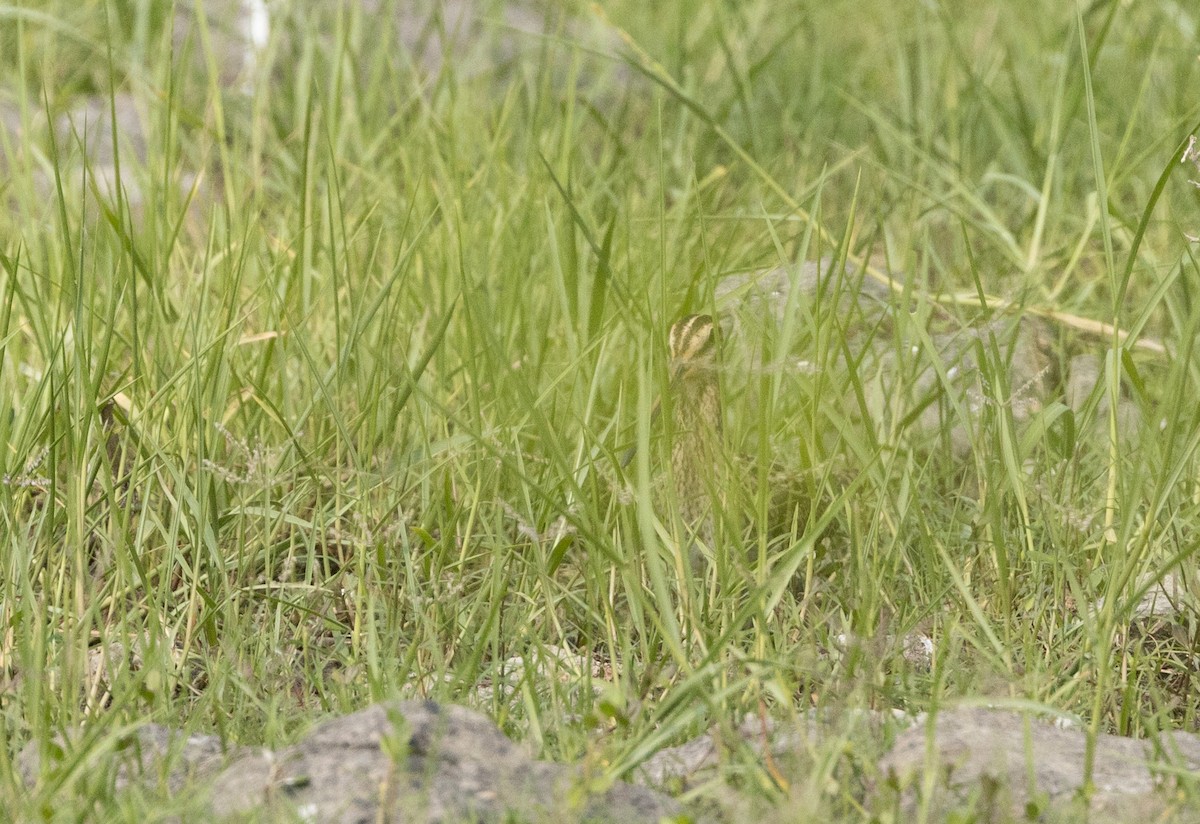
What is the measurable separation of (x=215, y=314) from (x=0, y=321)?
1.08 ft

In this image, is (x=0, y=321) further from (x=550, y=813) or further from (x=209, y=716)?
(x=550, y=813)

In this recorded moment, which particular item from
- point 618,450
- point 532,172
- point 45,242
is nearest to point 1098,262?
point 532,172

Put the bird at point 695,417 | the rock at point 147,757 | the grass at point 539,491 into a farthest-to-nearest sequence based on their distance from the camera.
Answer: the bird at point 695,417, the grass at point 539,491, the rock at point 147,757

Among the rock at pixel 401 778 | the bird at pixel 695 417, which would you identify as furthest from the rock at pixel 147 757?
the bird at pixel 695 417

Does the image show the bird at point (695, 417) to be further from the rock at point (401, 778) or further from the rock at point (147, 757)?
the rock at point (147, 757)

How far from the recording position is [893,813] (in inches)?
52.4

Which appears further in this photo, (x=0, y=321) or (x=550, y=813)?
(x=0, y=321)

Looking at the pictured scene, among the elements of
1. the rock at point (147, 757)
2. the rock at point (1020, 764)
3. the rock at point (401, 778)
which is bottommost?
the rock at point (147, 757)

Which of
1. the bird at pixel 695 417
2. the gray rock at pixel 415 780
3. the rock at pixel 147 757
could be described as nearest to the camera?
the gray rock at pixel 415 780

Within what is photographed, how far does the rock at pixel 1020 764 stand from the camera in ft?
4.41

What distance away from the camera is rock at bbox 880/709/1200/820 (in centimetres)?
134

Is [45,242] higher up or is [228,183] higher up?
[228,183]

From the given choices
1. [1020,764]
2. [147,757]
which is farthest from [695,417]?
[147,757]

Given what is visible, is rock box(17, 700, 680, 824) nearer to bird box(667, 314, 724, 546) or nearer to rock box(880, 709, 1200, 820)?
rock box(880, 709, 1200, 820)
